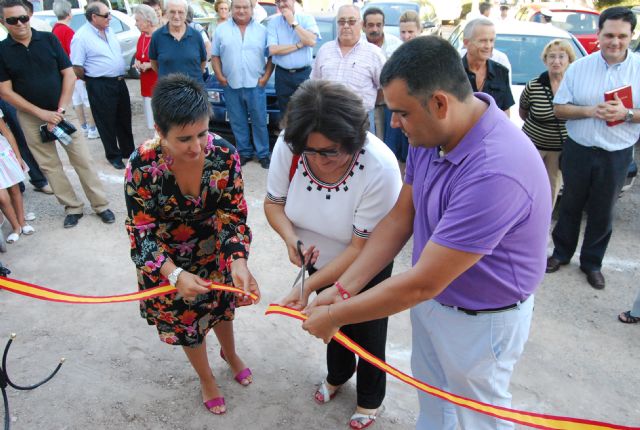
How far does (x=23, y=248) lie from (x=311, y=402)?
→ 144 inches

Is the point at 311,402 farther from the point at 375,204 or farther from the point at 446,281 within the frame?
the point at 446,281

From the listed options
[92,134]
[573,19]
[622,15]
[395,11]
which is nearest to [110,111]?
[92,134]

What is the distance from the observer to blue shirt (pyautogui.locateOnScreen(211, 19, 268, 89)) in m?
6.71

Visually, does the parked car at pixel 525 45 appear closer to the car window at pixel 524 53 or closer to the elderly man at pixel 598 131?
the car window at pixel 524 53

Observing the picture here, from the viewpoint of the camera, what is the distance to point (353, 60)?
5.84 metres

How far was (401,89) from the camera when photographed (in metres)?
1.70

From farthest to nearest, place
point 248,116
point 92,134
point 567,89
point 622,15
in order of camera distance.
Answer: point 92,134
point 248,116
point 567,89
point 622,15

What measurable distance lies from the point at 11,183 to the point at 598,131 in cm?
550

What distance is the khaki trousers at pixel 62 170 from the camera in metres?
5.38

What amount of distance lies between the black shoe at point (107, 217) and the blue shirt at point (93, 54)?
89.2 inches

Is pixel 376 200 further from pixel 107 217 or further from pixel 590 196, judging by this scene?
pixel 107 217

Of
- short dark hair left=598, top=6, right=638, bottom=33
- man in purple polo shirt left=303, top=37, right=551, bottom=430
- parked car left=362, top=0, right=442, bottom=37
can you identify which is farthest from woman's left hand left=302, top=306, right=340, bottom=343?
parked car left=362, top=0, right=442, bottom=37

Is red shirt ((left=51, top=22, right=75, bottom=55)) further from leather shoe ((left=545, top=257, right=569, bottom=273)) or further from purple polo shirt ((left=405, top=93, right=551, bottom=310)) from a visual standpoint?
purple polo shirt ((left=405, top=93, right=551, bottom=310))

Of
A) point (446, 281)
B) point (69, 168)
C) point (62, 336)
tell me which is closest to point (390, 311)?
point (446, 281)
